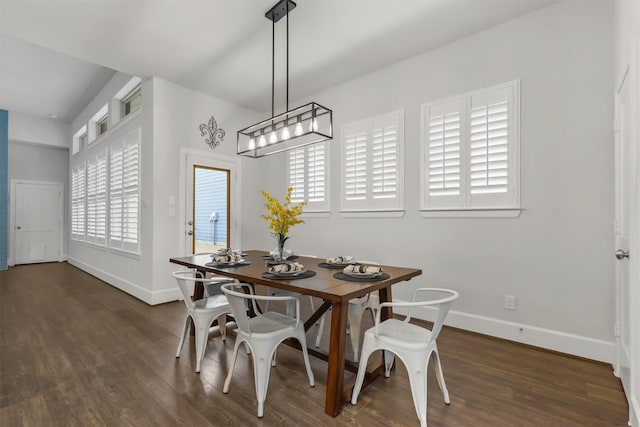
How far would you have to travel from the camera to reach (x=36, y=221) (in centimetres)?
796

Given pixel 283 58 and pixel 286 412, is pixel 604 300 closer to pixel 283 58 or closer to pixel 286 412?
pixel 286 412

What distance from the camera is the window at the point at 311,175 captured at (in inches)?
180

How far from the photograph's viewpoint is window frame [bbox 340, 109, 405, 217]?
3730mm

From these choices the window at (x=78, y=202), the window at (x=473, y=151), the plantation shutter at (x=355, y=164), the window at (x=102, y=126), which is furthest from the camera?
the window at (x=78, y=202)

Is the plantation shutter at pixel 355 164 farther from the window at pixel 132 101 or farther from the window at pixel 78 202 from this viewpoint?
the window at pixel 78 202

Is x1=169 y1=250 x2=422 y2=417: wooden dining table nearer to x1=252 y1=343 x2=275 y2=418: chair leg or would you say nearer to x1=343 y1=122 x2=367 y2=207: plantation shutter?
x1=252 y1=343 x2=275 y2=418: chair leg

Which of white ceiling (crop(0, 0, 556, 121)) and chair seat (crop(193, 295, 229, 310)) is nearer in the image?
chair seat (crop(193, 295, 229, 310))

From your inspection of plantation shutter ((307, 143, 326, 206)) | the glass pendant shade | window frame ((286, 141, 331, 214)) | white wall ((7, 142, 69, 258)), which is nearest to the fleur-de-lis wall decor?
the glass pendant shade

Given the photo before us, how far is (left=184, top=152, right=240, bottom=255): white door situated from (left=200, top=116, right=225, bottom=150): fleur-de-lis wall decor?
225 mm

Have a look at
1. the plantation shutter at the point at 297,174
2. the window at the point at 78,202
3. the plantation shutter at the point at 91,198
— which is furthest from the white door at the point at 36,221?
the plantation shutter at the point at 297,174

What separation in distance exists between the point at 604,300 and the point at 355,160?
2.84 meters

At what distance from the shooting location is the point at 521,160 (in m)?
2.89

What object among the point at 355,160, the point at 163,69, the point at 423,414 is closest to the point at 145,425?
the point at 423,414

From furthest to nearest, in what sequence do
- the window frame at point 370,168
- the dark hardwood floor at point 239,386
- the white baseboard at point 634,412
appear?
the window frame at point 370,168 → the dark hardwood floor at point 239,386 → the white baseboard at point 634,412
